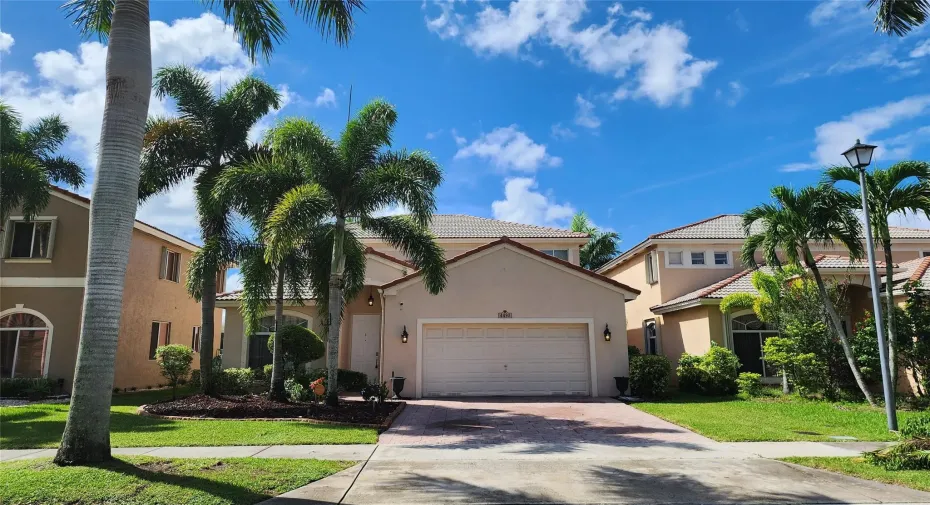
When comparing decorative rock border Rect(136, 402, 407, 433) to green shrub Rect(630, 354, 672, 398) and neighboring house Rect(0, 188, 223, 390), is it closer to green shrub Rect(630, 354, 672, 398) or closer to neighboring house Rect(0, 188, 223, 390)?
neighboring house Rect(0, 188, 223, 390)

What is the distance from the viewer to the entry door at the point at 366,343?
740 inches

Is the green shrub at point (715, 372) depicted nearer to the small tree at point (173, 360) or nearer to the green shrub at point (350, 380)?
the green shrub at point (350, 380)

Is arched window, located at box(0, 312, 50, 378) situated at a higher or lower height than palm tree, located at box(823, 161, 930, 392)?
lower

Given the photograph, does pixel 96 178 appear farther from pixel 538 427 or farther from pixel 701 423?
pixel 701 423

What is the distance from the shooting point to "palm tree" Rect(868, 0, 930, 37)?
10.0 meters

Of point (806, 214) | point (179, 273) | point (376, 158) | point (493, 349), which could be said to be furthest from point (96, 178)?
point (179, 273)

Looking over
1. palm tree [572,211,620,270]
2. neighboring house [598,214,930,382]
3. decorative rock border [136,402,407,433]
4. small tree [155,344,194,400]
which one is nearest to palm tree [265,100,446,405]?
decorative rock border [136,402,407,433]

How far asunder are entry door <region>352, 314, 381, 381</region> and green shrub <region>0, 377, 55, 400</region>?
884 centimetres

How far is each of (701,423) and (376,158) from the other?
916 centimetres

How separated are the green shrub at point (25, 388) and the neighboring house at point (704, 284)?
783 inches

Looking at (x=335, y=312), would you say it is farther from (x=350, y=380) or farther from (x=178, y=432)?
(x=350, y=380)

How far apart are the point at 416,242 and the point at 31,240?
1348 centimetres

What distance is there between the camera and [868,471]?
721 cm

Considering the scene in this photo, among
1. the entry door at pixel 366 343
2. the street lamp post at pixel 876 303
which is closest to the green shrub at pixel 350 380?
the entry door at pixel 366 343
